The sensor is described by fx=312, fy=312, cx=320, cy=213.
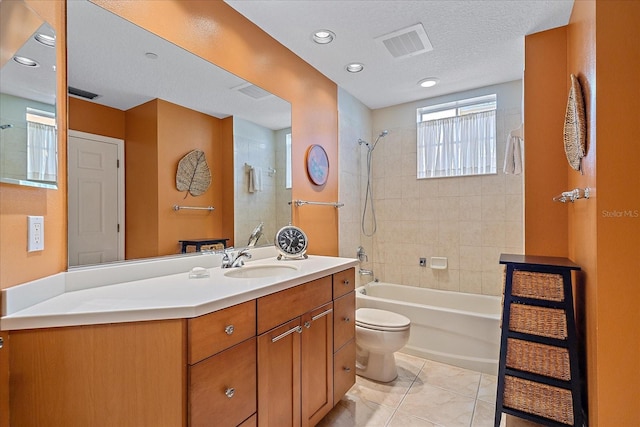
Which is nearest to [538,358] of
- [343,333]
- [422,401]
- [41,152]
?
[422,401]

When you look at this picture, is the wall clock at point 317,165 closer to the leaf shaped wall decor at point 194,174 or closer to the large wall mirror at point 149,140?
the large wall mirror at point 149,140

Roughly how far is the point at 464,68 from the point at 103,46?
257 centimetres

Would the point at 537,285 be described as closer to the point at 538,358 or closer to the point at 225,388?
the point at 538,358

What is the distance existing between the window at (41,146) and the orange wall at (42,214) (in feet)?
0.14

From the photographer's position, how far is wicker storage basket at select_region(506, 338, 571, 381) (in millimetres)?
1589

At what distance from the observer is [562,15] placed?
6.41 feet

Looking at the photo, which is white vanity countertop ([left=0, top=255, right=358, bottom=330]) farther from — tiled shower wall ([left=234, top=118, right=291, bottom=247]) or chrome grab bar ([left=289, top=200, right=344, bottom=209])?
chrome grab bar ([left=289, top=200, right=344, bottom=209])

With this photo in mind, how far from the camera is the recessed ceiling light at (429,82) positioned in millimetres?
2854

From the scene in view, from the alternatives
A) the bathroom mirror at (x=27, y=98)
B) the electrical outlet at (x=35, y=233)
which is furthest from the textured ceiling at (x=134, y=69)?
the electrical outlet at (x=35, y=233)

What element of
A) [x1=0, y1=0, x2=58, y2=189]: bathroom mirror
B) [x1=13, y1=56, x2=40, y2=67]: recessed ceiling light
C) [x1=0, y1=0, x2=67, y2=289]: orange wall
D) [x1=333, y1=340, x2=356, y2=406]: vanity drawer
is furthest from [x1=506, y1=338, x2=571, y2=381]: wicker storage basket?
[x1=13, y1=56, x2=40, y2=67]: recessed ceiling light

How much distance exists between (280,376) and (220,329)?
1.49 ft

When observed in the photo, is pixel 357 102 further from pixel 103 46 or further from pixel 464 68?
pixel 103 46

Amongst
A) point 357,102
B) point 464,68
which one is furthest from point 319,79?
point 464,68

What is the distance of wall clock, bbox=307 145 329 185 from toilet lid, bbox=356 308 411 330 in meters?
1.15
